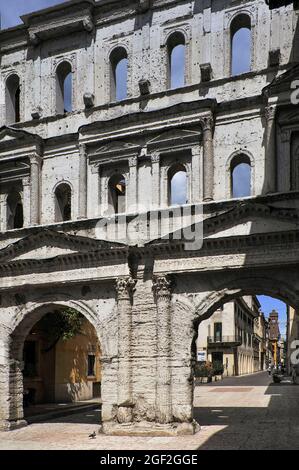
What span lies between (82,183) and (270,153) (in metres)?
6.08

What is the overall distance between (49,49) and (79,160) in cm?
446

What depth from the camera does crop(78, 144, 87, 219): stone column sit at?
18.6 m

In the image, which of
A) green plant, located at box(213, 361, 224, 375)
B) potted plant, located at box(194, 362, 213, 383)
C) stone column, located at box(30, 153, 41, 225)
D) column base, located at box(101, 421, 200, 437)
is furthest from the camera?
green plant, located at box(213, 361, 224, 375)

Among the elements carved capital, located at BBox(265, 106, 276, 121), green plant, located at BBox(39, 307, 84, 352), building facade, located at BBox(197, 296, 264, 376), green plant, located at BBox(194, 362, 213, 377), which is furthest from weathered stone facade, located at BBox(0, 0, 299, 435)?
building facade, located at BBox(197, 296, 264, 376)

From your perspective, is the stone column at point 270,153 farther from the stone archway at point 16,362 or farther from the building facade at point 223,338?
the building facade at point 223,338

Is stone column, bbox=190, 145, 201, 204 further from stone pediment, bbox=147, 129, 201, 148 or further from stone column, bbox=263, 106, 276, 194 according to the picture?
stone column, bbox=263, 106, 276, 194

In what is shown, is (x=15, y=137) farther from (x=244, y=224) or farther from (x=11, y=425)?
(x=11, y=425)

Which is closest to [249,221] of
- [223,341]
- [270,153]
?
[270,153]

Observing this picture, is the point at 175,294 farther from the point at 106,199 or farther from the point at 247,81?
the point at 247,81

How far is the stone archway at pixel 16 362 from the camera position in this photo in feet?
59.2

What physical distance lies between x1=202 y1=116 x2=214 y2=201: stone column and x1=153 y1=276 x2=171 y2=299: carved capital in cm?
263
